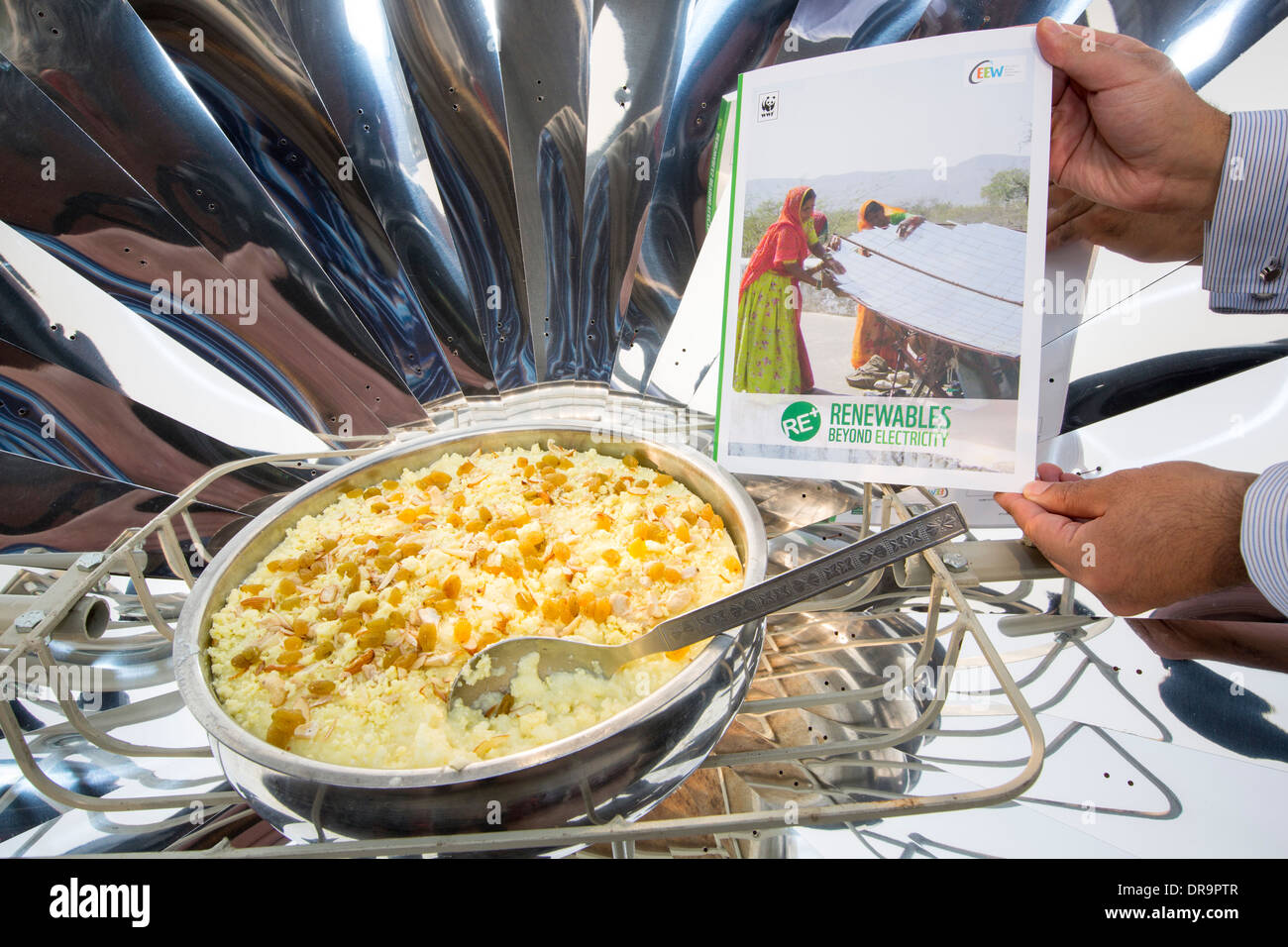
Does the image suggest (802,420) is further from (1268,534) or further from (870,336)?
(1268,534)

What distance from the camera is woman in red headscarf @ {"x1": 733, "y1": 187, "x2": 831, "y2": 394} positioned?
82 cm

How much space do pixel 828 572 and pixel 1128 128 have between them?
77 cm

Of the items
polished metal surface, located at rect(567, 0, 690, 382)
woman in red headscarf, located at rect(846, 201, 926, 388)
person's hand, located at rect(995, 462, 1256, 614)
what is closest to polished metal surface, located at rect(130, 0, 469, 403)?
polished metal surface, located at rect(567, 0, 690, 382)

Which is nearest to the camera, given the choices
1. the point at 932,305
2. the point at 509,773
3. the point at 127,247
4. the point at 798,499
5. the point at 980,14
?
the point at 509,773

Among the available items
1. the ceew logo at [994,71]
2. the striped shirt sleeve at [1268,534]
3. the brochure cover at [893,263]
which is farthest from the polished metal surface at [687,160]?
the striped shirt sleeve at [1268,534]

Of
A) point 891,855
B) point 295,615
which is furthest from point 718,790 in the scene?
point 295,615

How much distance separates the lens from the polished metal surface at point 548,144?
1019mm

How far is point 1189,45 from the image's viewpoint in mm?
876

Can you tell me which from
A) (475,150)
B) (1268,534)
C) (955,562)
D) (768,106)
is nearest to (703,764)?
(955,562)

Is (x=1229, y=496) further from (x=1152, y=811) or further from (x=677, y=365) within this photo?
(x=677, y=365)

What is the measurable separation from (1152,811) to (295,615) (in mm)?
1240

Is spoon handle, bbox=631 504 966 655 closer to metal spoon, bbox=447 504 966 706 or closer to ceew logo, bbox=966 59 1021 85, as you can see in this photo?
metal spoon, bbox=447 504 966 706

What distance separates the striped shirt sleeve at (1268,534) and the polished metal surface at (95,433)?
5.23 feet

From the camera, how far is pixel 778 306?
0.84 metres
